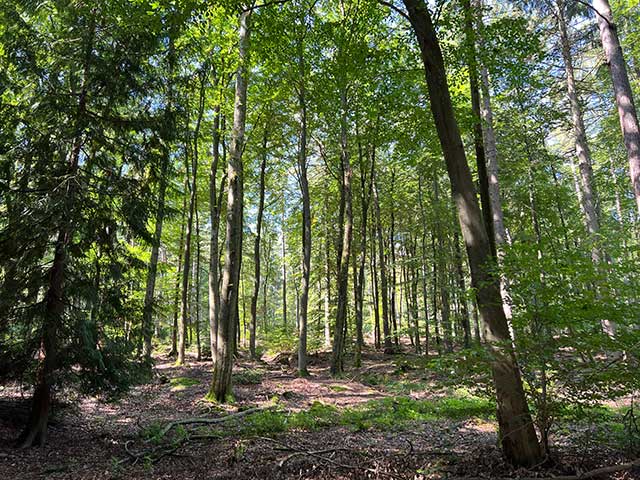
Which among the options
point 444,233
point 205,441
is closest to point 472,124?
point 205,441

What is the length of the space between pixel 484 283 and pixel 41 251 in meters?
6.20

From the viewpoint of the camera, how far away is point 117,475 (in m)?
4.45

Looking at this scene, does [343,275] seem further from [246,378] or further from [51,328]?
[51,328]

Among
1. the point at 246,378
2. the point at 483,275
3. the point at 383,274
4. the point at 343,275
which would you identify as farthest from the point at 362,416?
the point at 383,274

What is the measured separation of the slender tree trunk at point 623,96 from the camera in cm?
727

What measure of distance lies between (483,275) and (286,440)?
397cm

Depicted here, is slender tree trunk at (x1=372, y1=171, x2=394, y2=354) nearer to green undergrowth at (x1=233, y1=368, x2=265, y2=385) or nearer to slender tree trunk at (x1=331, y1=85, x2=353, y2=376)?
slender tree trunk at (x1=331, y1=85, x2=353, y2=376)

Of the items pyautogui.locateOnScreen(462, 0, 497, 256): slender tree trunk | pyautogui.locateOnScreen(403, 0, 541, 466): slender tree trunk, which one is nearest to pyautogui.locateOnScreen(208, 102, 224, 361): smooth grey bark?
pyautogui.locateOnScreen(462, 0, 497, 256): slender tree trunk

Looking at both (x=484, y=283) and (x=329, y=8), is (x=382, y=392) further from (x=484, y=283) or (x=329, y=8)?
(x=329, y=8)

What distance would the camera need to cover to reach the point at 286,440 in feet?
19.3

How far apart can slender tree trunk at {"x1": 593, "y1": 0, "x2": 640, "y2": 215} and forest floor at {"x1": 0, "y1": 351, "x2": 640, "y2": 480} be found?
15.6ft

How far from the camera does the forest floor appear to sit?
4.40 metres

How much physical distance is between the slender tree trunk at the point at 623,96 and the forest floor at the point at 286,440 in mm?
4759

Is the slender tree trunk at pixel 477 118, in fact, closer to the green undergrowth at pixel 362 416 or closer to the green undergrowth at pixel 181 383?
the green undergrowth at pixel 362 416
